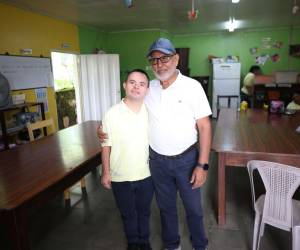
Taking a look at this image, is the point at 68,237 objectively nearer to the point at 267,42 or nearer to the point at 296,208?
the point at 296,208

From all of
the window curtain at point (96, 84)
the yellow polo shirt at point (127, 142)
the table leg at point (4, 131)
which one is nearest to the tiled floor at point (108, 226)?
the yellow polo shirt at point (127, 142)

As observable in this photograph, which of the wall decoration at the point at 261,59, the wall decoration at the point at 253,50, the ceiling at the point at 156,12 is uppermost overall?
the ceiling at the point at 156,12

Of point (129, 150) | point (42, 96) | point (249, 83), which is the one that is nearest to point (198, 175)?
point (129, 150)

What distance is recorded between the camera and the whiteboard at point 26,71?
3726 millimetres

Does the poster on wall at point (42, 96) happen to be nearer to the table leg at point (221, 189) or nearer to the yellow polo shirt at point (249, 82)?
the table leg at point (221, 189)

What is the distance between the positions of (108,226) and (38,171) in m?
0.88

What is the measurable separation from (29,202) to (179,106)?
39.1 inches

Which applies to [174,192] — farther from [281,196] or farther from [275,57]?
[275,57]

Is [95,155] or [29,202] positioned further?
[95,155]

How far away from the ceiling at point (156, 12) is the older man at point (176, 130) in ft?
8.18

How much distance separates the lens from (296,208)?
1720 mm

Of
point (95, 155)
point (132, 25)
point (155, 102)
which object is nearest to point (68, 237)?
point (95, 155)

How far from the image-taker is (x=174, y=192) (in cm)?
178

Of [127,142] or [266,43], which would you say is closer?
[127,142]
